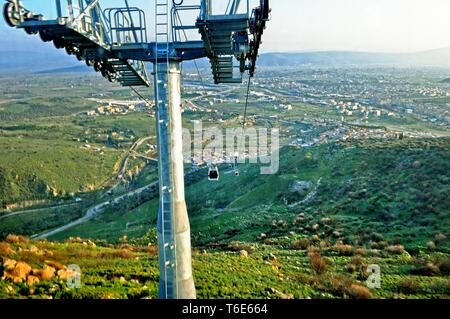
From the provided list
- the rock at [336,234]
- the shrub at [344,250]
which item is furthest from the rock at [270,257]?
the rock at [336,234]

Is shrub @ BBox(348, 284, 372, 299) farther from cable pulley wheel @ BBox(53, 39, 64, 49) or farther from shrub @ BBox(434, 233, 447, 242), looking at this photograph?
cable pulley wheel @ BBox(53, 39, 64, 49)

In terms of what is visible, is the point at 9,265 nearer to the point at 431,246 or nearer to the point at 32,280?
the point at 32,280

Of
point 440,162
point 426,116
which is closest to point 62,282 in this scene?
point 440,162

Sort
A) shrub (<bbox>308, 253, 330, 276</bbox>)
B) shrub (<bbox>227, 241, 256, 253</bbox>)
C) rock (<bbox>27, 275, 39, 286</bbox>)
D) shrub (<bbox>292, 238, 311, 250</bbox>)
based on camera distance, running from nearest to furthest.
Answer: rock (<bbox>27, 275, 39, 286</bbox>)
shrub (<bbox>308, 253, 330, 276</bbox>)
shrub (<bbox>227, 241, 256, 253</bbox>)
shrub (<bbox>292, 238, 311, 250</bbox>)

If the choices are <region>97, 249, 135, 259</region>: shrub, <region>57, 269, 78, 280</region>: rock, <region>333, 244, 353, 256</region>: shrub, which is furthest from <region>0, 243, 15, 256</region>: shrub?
<region>333, 244, 353, 256</region>: shrub

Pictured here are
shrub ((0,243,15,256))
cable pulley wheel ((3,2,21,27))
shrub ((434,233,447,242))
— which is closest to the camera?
cable pulley wheel ((3,2,21,27))

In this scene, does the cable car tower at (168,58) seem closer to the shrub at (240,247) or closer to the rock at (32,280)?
the rock at (32,280)

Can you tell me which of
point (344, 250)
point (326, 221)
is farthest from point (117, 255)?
point (326, 221)
